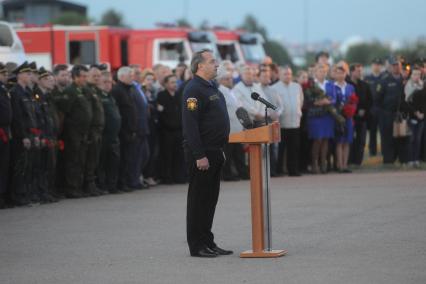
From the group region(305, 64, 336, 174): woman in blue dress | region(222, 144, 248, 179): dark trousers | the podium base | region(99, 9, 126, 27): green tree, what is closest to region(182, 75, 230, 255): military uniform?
the podium base

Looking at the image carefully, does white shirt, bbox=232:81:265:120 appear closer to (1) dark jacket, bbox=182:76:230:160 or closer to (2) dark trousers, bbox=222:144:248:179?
(2) dark trousers, bbox=222:144:248:179

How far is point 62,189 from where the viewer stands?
63.7ft

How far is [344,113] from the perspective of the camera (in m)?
23.5

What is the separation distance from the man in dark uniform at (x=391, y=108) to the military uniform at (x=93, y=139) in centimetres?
726

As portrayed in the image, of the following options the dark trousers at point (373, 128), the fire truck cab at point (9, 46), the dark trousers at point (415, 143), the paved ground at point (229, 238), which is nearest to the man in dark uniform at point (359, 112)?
the dark trousers at point (373, 128)

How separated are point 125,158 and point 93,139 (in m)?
1.16

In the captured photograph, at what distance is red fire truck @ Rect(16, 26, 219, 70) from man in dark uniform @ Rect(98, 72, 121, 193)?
1574 cm

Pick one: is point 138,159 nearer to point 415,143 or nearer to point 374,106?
point 415,143

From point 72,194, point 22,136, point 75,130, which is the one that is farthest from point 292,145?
point 22,136

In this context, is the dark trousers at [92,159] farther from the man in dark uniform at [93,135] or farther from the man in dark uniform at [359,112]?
the man in dark uniform at [359,112]

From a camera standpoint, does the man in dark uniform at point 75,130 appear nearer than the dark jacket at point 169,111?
Yes

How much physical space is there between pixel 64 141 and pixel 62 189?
0.81 metres

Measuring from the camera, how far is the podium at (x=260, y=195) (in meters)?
11.8

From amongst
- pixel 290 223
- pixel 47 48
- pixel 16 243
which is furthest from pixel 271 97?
pixel 47 48
